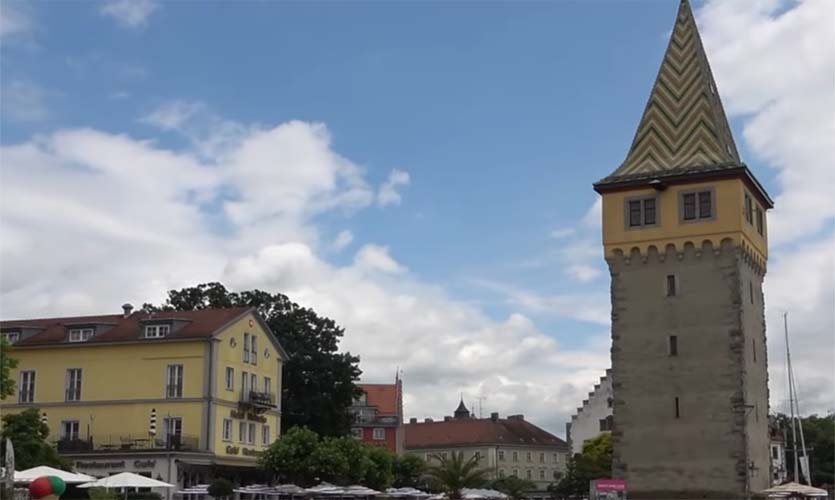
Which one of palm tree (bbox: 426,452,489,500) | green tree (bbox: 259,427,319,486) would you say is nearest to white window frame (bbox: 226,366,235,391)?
green tree (bbox: 259,427,319,486)

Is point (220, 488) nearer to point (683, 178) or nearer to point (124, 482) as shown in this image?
point (124, 482)

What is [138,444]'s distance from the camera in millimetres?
61281

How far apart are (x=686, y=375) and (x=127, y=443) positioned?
102ft

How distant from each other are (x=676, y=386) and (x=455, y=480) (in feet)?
44.6

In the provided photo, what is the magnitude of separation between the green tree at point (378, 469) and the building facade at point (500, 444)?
53910mm

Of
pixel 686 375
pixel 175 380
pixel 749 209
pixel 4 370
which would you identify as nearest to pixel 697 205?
pixel 749 209

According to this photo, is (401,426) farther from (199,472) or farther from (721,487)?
(721,487)

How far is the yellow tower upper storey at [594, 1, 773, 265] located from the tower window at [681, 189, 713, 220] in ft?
0.13

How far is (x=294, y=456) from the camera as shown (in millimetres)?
61125

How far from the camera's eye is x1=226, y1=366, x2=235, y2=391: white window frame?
64.1 meters

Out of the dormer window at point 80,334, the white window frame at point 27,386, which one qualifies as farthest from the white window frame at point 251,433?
the white window frame at point 27,386

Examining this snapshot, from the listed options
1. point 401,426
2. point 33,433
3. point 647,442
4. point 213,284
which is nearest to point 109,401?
point 33,433

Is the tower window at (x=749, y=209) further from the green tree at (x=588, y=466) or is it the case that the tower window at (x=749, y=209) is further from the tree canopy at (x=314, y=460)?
the green tree at (x=588, y=466)

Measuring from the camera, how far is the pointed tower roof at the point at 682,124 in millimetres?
48000
